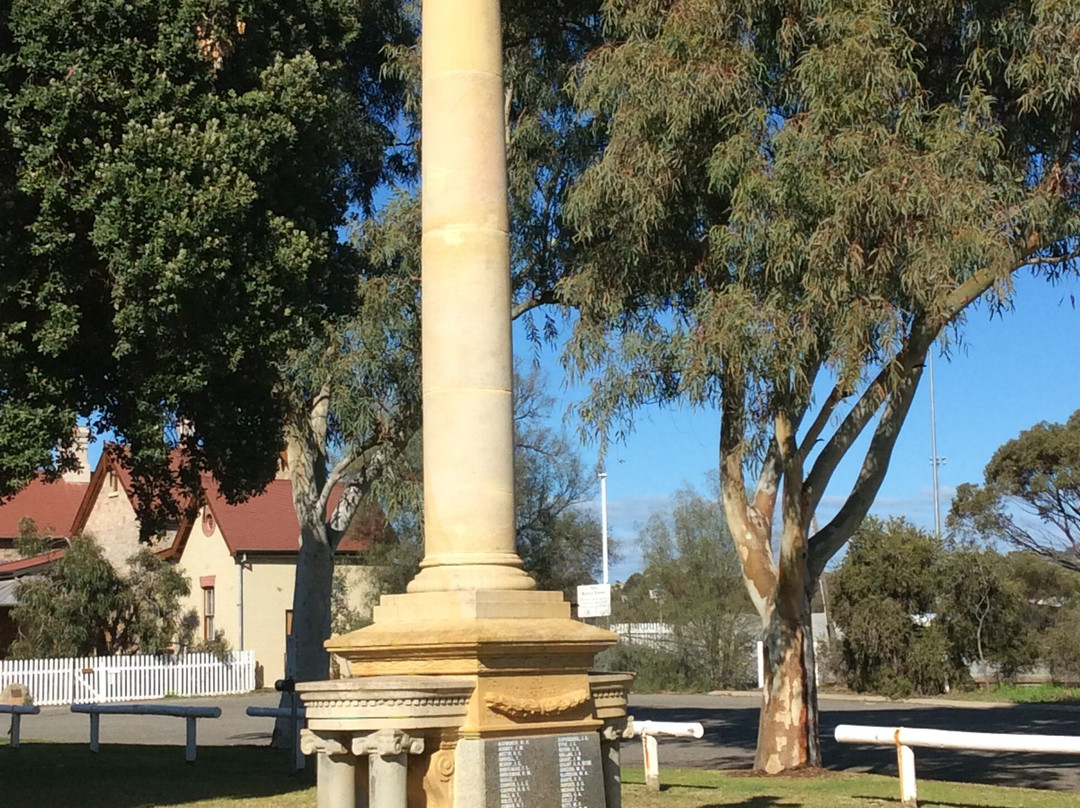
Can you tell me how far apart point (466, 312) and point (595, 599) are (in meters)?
20.2

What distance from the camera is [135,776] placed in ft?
54.3

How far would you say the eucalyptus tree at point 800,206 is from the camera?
1326 cm

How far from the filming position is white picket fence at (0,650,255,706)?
121 feet

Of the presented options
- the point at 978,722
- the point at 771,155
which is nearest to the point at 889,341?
the point at 771,155

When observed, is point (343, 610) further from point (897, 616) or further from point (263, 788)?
point (263, 788)

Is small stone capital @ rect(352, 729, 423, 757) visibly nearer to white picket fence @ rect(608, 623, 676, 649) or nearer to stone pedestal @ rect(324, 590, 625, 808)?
stone pedestal @ rect(324, 590, 625, 808)

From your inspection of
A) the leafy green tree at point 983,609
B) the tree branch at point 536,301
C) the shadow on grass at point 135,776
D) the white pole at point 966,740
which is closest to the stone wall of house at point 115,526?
the leafy green tree at point 983,609

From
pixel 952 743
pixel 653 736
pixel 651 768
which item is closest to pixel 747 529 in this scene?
pixel 653 736

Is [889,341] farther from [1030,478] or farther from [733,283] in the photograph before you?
[1030,478]

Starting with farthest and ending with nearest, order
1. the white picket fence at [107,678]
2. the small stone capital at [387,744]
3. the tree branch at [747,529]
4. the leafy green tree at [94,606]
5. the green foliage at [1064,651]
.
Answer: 1. the leafy green tree at [94,606]
2. the green foliage at [1064,651]
3. the white picket fence at [107,678]
4. the tree branch at [747,529]
5. the small stone capital at [387,744]

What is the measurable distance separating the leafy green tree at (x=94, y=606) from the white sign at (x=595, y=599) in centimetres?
1656

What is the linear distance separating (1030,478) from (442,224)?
46.5m

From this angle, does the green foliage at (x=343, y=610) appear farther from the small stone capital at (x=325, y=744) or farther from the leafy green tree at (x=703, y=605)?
the small stone capital at (x=325, y=744)

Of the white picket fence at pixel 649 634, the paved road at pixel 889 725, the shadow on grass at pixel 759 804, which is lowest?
the paved road at pixel 889 725
